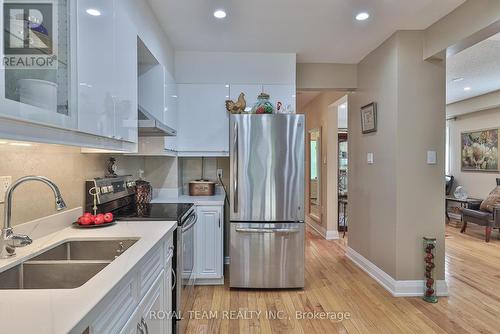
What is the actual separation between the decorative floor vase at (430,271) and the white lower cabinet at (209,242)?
1.98 metres

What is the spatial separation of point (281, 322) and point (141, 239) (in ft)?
4.86

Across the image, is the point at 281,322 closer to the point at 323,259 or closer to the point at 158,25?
the point at 323,259

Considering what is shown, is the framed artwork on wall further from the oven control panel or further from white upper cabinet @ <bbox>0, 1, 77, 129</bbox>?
white upper cabinet @ <bbox>0, 1, 77, 129</bbox>

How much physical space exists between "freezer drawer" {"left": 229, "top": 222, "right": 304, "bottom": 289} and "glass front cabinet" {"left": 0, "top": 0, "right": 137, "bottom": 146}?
5.46 feet

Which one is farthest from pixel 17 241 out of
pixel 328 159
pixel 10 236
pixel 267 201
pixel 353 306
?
pixel 328 159

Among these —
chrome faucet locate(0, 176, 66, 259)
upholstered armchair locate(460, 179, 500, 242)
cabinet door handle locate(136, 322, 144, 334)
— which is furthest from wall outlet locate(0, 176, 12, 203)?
upholstered armchair locate(460, 179, 500, 242)

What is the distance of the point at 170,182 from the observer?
3320mm

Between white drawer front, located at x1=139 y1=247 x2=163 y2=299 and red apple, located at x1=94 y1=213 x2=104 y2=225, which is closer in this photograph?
white drawer front, located at x1=139 y1=247 x2=163 y2=299

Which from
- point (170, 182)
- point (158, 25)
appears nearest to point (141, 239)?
point (170, 182)

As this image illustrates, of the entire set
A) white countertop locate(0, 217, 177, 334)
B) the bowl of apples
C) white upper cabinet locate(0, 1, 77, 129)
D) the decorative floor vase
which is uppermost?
white upper cabinet locate(0, 1, 77, 129)

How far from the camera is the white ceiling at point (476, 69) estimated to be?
3540mm

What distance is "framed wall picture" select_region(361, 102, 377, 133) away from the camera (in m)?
3.29

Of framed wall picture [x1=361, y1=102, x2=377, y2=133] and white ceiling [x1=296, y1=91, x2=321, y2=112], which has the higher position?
white ceiling [x1=296, y1=91, x2=321, y2=112]

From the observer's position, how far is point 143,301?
1.36 metres
